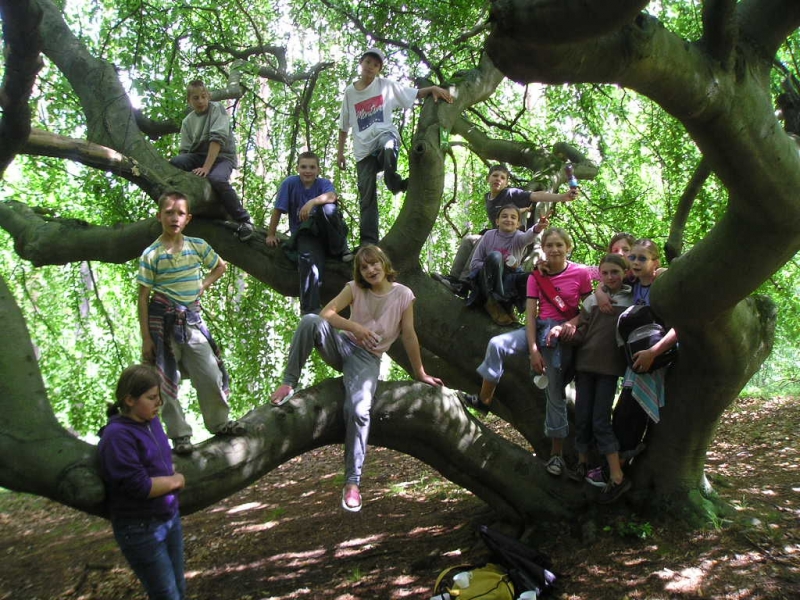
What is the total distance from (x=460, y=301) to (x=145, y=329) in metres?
2.16

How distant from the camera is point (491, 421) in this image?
9555mm

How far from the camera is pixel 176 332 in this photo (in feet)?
10.9

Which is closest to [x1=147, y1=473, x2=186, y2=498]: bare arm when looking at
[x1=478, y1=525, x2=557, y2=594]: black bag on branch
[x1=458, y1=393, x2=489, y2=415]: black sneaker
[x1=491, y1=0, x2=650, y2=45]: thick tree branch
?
[x1=478, y1=525, x2=557, y2=594]: black bag on branch

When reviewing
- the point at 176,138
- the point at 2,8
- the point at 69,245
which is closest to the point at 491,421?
the point at 176,138

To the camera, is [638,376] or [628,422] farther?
[628,422]

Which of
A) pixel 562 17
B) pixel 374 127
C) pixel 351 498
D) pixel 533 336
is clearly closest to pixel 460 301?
pixel 533 336

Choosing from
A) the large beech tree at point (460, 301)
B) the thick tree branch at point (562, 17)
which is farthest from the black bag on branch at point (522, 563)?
the thick tree branch at point (562, 17)

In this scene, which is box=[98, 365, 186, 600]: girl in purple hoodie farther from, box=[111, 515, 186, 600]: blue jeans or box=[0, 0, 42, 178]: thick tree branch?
box=[0, 0, 42, 178]: thick tree branch

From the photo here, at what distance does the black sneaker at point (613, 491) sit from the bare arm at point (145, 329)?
99.2 inches

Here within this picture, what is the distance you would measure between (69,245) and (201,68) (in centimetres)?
302

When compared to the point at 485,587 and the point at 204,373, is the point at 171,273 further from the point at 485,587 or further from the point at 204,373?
the point at 485,587

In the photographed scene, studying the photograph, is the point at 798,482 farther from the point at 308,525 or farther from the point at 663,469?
the point at 308,525

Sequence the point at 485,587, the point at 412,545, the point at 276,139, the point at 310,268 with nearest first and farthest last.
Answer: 1. the point at 485,587
2. the point at 412,545
3. the point at 310,268
4. the point at 276,139

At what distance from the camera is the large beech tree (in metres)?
2.23
